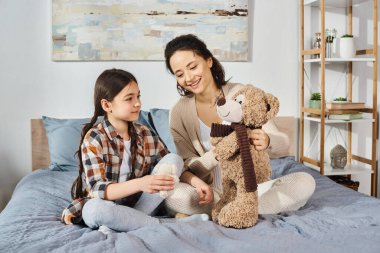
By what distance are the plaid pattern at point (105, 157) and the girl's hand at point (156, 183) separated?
0.51 ft

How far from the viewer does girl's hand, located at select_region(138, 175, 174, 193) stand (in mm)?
1532

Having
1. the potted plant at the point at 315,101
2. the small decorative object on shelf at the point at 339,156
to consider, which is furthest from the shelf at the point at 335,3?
the small decorative object on shelf at the point at 339,156

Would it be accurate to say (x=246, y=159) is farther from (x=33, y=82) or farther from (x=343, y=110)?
(x=33, y=82)

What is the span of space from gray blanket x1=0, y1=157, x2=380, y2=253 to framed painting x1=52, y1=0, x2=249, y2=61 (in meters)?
1.36

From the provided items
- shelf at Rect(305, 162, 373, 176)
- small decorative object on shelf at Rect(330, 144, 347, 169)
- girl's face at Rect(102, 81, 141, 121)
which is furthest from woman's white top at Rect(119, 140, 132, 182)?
small decorative object on shelf at Rect(330, 144, 347, 169)

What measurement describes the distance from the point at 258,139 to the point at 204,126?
1.57 ft

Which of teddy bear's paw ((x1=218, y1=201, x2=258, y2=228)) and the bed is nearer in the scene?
the bed

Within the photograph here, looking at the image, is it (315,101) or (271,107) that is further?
(315,101)

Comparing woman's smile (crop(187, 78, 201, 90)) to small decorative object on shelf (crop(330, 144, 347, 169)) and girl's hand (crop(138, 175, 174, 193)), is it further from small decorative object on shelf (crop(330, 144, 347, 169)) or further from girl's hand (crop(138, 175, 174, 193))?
small decorative object on shelf (crop(330, 144, 347, 169))

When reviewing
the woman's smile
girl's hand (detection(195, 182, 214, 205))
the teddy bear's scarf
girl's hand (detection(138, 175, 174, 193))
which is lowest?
girl's hand (detection(195, 182, 214, 205))

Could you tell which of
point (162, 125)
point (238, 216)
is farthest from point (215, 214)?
point (162, 125)

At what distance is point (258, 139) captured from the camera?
5.11ft

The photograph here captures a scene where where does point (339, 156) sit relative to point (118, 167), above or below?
below

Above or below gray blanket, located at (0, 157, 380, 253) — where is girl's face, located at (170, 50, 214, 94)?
above
